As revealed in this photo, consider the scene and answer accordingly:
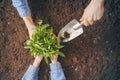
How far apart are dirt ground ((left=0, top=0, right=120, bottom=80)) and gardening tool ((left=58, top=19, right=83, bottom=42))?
146mm

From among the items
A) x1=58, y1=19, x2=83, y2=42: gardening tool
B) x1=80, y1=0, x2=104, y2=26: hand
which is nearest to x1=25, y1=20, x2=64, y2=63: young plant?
x1=58, y1=19, x2=83, y2=42: gardening tool

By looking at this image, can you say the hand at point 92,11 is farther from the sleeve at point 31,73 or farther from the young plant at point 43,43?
the sleeve at point 31,73

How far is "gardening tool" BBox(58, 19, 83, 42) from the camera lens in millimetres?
1718

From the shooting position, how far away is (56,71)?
181cm

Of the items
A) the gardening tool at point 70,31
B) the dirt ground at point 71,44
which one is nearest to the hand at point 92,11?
the gardening tool at point 70,31

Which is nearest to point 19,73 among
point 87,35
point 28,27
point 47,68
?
point 47,68

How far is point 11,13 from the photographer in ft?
6.54

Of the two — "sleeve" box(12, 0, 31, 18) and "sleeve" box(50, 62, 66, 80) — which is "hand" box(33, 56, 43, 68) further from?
"sleeve" box(12, 0, 31, 18)

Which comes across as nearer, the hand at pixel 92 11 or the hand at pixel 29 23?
the hand at pixel 92 11

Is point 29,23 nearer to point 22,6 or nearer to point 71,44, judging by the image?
point 22,6

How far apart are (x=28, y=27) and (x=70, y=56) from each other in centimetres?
32

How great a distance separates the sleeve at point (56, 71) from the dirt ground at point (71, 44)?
8 centimetres

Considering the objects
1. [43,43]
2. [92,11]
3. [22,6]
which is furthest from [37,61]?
[92,11]

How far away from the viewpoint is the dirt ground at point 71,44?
1891 mm
